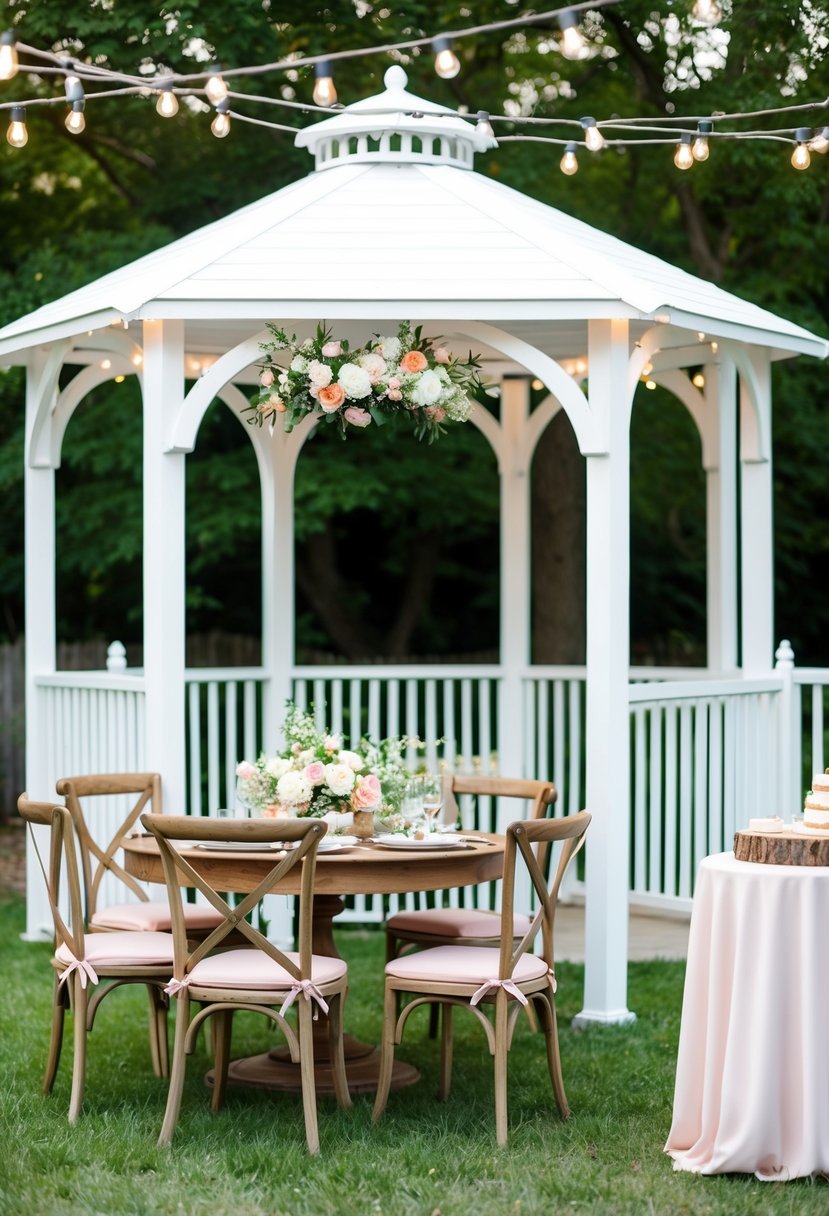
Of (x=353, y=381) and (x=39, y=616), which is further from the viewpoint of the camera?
(x=39, y=616)

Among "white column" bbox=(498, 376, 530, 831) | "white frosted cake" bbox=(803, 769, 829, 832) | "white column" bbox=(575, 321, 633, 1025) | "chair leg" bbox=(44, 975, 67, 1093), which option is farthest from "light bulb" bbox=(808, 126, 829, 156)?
"chair leg" bbox=(44, 975, 67, 1093)

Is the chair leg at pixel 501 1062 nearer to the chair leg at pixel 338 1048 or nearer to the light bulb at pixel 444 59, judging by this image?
the chair leg at pixel 338 1048

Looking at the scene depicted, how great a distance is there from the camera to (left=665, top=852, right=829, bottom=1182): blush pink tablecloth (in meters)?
4.88

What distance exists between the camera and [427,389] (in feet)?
22.5

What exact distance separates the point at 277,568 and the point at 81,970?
12.1 feet

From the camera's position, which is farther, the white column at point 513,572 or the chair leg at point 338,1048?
the white column at point 513,572

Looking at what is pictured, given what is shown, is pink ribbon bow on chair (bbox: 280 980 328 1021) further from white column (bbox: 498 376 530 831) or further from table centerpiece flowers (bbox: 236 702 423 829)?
white column (bbox: 498 376 530 831)

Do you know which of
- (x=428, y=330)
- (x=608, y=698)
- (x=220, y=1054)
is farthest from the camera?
(x=428, y=330)

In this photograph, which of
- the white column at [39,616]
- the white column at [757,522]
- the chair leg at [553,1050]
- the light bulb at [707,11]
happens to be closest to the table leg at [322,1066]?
the chair leg at [553,1050]

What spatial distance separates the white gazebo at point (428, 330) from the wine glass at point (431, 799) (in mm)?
1013

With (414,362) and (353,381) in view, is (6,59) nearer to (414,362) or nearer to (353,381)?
(353,381)

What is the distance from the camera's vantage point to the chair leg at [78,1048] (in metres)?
5.66

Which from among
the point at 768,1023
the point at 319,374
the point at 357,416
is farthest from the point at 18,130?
the point at 768,1023

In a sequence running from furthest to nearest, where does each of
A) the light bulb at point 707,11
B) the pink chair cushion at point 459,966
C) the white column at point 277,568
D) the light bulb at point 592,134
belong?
the white column at point 277,568, the light bulb at point 592,134, the pink chair cushion at point 459,966, the light bulb at point 707,11
